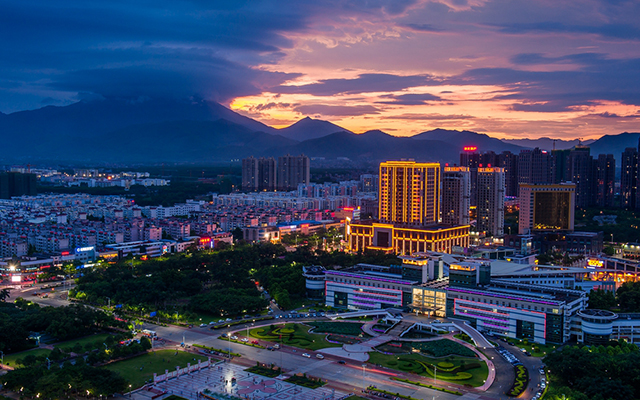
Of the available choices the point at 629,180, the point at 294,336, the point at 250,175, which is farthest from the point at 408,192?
the point at 250,175

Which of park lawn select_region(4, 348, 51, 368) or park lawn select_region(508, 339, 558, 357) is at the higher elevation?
park lawn select_region(4, 348, 51, 368)

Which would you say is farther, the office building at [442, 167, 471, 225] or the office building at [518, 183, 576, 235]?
the office building at [442, 167, 471, 225]

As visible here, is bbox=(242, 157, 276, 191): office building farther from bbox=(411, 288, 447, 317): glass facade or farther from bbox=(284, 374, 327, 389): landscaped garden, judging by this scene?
bbox=(284, 374, 327, 389): landscaped garden

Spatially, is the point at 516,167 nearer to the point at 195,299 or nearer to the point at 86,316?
the point at 195,299

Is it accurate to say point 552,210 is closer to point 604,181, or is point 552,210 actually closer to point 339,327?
point 604,181

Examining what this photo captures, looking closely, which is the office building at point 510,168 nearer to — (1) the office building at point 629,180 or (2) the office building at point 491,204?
(1) the office building at point 629,180

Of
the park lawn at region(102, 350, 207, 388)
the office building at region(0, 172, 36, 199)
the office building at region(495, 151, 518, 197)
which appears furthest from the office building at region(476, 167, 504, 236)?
the office building at region(0, 172, 36, 199)

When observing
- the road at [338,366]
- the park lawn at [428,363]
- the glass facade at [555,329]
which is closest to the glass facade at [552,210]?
the glass facade at [555,329]

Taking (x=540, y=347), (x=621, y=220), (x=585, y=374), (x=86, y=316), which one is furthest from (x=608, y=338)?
(x=621, y=220)
